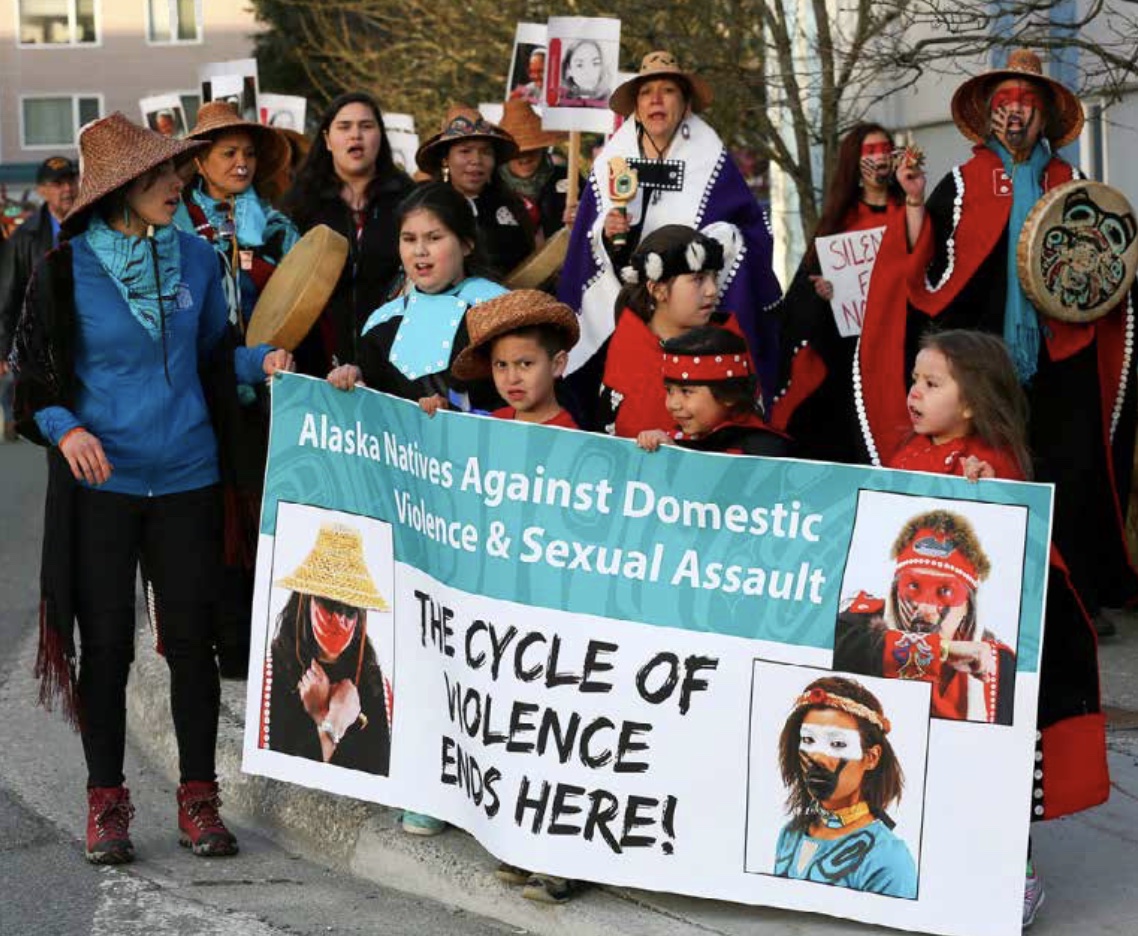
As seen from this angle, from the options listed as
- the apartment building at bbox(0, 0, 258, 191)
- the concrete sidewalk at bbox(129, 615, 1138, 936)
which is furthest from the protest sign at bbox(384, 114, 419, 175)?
the apartment building at bbox(0, 0, 258, 191)

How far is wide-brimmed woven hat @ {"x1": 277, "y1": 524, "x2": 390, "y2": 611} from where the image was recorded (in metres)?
6.09

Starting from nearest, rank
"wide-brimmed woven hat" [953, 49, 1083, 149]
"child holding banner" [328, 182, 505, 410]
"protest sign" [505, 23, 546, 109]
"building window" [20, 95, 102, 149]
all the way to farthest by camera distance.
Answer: "child holding banner" [328, 182, 505, 410]
"wide-brimmed woven hat" [953, 49, 1083, 149]
"protest sign" [505, 23, 546, 109]
"building window" [20, 95, 102, 149]

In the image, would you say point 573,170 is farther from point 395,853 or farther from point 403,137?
point 403,137

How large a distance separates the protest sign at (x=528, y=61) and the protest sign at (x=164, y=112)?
2357mm

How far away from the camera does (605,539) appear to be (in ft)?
18.1

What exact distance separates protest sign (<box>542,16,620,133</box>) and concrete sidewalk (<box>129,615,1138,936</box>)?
4313 millimetres

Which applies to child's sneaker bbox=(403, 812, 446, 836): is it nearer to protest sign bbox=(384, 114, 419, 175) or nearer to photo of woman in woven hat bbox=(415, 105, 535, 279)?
photo of woman in woven hat bbox=(415, 105, 535, 279)

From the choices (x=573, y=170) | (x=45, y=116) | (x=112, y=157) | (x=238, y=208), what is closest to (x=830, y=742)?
(x=112, y=157)

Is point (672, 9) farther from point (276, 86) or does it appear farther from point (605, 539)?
point (276, 86)

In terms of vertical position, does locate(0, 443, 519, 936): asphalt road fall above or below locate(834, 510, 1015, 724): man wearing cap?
below

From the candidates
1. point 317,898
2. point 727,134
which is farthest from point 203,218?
point 727,134

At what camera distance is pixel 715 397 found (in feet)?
18.7

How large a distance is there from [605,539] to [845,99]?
30.5 feet

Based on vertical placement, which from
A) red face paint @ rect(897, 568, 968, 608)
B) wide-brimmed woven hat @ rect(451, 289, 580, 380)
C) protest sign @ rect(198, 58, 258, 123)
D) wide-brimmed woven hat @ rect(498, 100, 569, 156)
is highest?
protest sign @ rect(198, 58, 258, 123)
